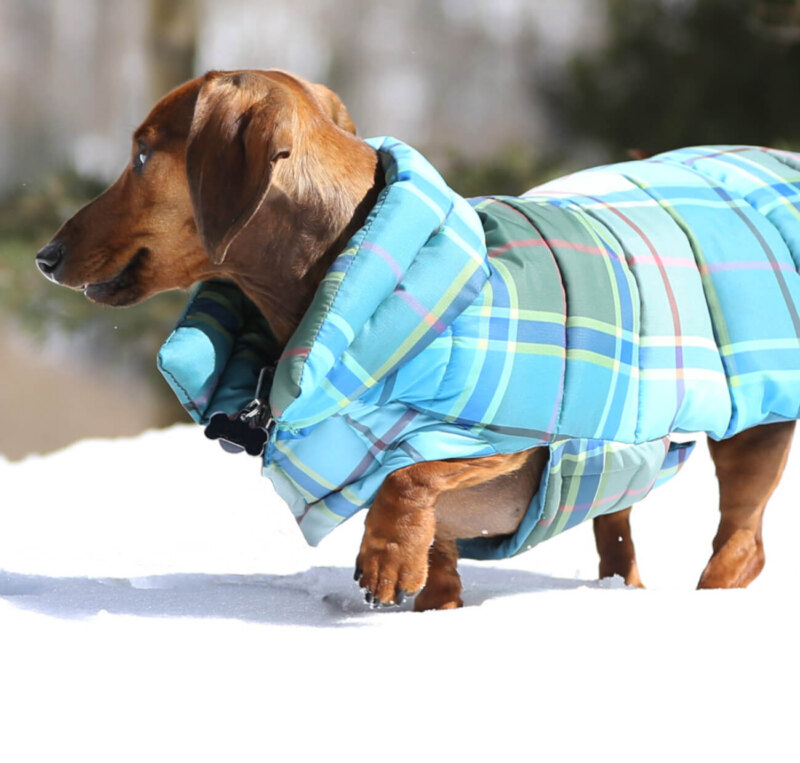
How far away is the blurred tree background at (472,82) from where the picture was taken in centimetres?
506

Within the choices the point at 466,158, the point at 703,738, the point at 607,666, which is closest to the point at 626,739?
the point at 703,738

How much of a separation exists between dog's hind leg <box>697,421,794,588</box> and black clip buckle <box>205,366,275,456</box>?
918 millimetres

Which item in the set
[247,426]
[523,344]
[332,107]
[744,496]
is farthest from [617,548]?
[332,107]

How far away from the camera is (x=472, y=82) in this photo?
5508 millimetres

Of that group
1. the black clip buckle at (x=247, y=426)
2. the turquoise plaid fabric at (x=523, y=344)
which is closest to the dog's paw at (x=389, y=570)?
the turquoise plaid fabric at (x=523, y=344)

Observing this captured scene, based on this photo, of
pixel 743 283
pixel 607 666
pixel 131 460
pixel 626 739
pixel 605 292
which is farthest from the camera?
pixel 131 460

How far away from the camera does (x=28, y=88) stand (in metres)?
5.03

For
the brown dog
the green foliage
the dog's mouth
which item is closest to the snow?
the brown dog

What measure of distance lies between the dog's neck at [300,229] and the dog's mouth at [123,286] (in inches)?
5.6

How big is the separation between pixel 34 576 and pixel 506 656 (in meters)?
1.08

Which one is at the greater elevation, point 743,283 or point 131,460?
point 743,283

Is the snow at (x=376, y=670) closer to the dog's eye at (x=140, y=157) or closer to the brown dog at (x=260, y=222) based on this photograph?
the brown dog at (x=260, y=222)

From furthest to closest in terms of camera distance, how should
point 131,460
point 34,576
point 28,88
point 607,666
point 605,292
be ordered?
point 28,88 < point 131,460 < point 34,576 < point 605,292 < point 607,666

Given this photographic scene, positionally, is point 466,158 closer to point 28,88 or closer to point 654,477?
point 28,88
